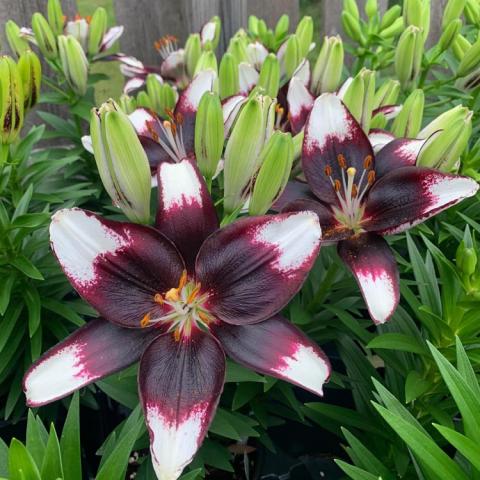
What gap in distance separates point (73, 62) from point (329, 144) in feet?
2.53

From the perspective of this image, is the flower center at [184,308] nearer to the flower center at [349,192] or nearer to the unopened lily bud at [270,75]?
the flower center at [349,192]

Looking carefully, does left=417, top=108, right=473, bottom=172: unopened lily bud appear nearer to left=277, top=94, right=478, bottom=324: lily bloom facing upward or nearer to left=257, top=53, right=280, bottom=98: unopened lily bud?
left=277, top=94, right=478, bottom=324: lily bloom facing upward

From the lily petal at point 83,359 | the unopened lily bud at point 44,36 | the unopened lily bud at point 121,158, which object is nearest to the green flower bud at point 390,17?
the unopened lily bud at point 44,36

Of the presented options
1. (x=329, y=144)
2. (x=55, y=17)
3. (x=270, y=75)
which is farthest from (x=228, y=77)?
(x=55, y=17)

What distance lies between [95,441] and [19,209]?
581 mm

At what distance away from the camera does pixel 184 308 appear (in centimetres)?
71

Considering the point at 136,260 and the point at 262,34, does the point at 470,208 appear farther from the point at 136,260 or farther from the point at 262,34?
the point at 136,260

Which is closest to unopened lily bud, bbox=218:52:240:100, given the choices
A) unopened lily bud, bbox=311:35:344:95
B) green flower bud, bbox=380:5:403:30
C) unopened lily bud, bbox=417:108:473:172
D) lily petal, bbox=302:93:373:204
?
unopened lily bud, bbox=311:35:344:95

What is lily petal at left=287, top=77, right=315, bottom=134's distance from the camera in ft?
3.31

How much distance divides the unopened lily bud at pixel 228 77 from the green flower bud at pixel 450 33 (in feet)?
1.70

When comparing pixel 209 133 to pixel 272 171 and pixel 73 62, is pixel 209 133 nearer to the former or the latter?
→ pixel 272 171

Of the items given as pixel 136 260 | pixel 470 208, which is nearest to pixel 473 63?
pixel 470 208

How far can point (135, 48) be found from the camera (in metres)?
2.21

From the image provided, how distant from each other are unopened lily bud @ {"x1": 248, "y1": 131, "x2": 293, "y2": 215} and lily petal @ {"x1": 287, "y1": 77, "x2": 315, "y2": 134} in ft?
0.86
